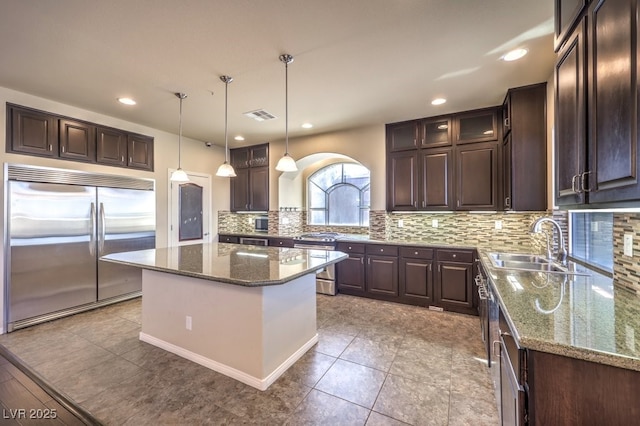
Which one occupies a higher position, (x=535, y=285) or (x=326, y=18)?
(x=326, y=18)

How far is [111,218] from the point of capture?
382cm

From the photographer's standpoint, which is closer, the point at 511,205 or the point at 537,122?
the point at 537,122

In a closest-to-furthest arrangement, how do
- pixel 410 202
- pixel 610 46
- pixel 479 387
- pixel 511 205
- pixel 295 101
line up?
pixel 610 46
pixel 479 387
pixel 511 205
pixel 295 101
pixel 410 202

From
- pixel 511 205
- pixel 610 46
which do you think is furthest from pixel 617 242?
pixel 511 205

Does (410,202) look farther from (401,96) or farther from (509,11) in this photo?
(509,11)

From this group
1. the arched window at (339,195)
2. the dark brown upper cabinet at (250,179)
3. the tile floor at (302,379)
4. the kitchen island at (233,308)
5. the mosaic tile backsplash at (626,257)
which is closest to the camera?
the mosaic tile backsplash at (626,257)

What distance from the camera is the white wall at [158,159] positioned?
3.11 meters

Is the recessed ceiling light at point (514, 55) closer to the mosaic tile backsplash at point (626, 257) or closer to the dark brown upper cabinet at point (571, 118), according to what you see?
the dark brown upper cabinet at point (571, 118)

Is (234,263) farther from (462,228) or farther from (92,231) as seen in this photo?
(462,228)

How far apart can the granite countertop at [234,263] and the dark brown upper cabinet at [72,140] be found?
1.95m

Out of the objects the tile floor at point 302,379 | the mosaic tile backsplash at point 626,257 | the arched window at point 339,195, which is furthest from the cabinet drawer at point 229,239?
the mosaic tile backsplash at point 626,257

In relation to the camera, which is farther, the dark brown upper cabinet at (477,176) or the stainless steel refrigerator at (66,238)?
the dark brown upper cabinet at (477,176)

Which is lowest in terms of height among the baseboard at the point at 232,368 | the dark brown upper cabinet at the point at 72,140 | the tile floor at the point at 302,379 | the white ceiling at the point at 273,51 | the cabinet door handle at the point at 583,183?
the tile floor at the point at 302,379

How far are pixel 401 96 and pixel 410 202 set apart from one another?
1.51 meters
